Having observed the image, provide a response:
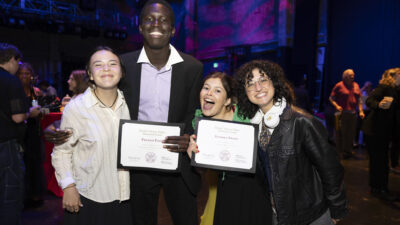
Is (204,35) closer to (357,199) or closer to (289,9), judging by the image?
(289,9)

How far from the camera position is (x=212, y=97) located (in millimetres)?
2035

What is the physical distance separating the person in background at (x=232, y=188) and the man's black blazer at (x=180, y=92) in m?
0.11

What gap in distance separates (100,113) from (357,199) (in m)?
3.79

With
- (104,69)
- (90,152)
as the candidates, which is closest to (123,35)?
(104,69)

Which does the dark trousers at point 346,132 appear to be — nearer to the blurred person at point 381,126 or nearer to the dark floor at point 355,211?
the dark floor at point 355,211

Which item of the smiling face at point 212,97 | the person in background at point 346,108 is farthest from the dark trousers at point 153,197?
the person in background at point 346,108

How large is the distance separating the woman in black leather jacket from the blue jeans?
84.2 inches

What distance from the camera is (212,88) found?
6.75 ft

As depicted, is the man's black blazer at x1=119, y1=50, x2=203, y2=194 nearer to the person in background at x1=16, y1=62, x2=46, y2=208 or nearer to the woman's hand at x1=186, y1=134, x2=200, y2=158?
the woman's hand at x1=186, y1=134, x2=200, y2=158

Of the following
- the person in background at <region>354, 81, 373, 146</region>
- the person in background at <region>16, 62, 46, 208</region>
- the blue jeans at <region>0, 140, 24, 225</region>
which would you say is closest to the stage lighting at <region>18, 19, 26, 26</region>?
the person in background at <region>16, 62, 46, 208</region>

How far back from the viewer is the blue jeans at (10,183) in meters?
2.34

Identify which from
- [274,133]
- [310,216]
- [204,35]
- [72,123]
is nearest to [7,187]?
[72,123]

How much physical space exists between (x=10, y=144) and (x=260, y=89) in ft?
7.22

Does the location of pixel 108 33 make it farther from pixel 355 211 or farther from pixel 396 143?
pixel 355 211
